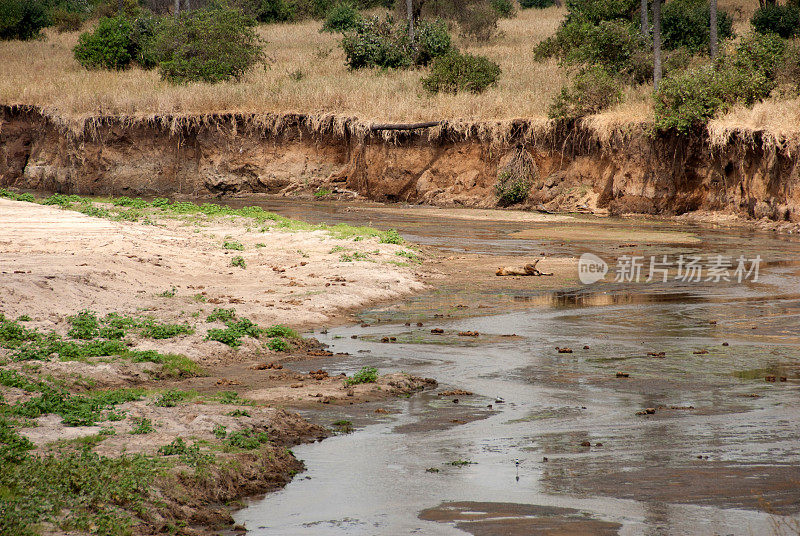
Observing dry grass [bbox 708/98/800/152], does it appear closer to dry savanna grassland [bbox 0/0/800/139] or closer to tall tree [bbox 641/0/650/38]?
dry savanna grassland [bbox 0/0/800/139]

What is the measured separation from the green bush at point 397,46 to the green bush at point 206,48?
4.23m

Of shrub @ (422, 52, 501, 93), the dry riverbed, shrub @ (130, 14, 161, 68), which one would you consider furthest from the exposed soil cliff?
the dry riverbed

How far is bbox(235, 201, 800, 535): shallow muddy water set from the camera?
5312 millimetres

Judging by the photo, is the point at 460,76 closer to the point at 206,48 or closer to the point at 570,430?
the point at 206,48

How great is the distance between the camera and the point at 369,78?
3559 centimetres

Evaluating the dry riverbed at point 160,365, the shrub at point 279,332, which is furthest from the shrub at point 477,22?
the shrub at point 279,332

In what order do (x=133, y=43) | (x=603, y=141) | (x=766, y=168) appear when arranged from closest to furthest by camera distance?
(x=766, y=168), (x=603, y=141), (x=133, y=43)

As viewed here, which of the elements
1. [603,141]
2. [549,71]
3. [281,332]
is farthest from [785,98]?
[281,332]

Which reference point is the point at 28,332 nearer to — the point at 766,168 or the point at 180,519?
the point at 180,519

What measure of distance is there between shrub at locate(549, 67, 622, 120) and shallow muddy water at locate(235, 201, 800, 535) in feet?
48.9

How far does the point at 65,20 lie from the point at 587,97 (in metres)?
43.4

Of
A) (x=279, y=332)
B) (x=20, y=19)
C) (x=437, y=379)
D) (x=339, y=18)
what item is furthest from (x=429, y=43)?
(x=437, y=379)

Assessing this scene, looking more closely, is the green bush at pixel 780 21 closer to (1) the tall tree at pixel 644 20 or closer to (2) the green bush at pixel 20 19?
(1) the tall tree at pixel 644 20

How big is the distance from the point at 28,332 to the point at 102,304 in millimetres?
1535
